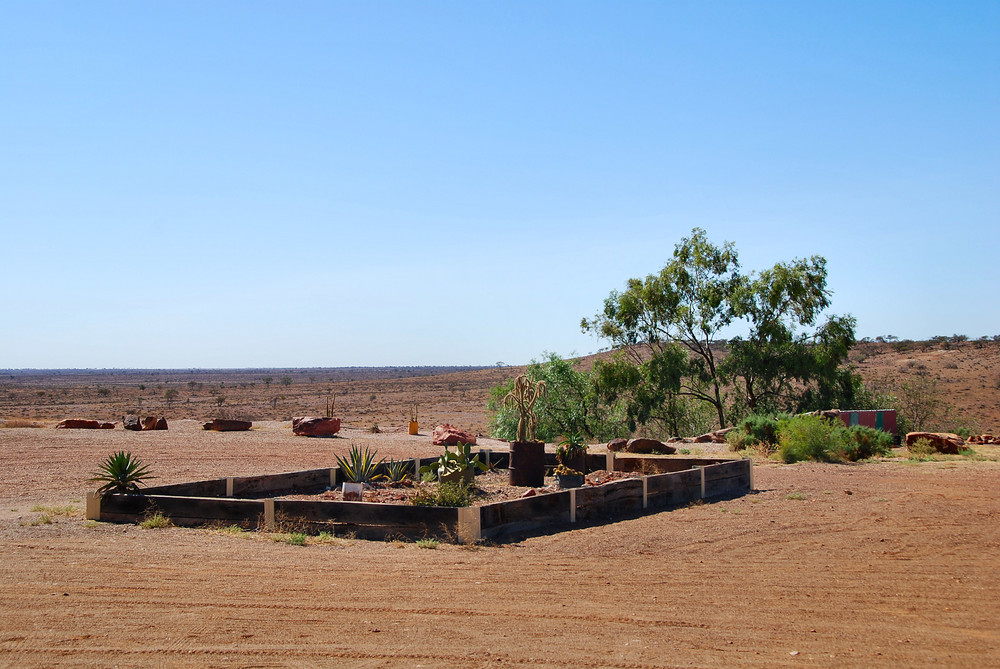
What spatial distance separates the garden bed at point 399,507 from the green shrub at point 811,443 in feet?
22.0

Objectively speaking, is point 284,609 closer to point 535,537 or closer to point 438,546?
point 438,546

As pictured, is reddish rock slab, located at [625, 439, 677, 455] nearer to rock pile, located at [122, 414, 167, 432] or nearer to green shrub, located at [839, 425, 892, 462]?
green shrub, located at [839, 425, 892, 462]

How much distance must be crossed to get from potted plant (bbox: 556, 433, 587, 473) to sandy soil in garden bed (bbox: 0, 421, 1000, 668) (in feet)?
9.56

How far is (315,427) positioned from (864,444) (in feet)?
61.3

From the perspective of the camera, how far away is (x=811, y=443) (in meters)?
20.2

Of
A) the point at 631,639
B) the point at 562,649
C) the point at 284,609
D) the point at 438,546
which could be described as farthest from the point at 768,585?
the point at 284,609

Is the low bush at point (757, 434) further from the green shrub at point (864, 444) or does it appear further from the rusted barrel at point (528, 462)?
the rusted barrel at point (528, 462)

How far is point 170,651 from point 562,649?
276 centimetres

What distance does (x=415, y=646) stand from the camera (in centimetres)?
590

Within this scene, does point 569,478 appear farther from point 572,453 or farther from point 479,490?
point 479,490

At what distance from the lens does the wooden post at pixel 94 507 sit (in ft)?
36.6

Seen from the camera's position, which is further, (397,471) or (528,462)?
(397,471)

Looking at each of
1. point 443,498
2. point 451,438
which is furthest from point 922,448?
point 443,498

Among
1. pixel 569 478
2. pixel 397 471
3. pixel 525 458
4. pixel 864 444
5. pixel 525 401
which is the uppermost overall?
pixel 525 401
